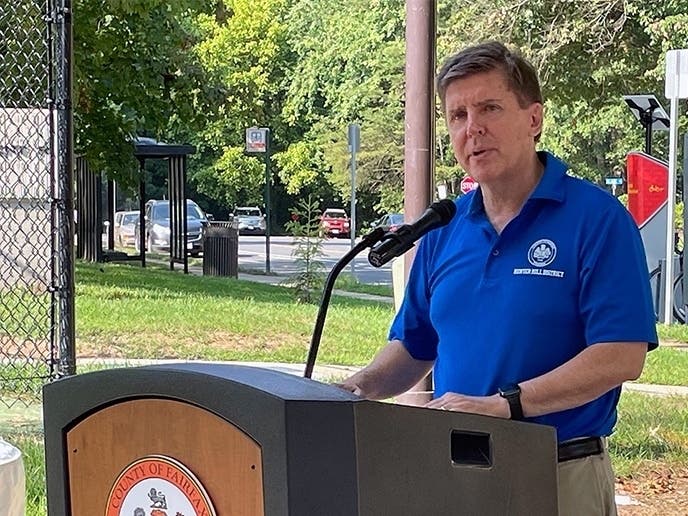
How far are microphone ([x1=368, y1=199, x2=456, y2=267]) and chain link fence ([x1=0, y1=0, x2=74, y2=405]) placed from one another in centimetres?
337

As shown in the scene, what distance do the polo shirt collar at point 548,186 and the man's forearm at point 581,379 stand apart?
307 millimetres

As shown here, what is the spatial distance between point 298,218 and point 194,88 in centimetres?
293

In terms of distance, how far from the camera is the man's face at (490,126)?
1.93m

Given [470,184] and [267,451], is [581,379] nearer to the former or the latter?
[267,451]

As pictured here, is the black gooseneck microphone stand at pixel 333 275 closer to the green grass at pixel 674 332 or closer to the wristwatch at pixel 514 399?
the wristwatch at pixel 514 399

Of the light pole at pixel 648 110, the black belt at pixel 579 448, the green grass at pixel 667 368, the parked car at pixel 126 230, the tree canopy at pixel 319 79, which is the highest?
the tree canopy at pixel 319 79

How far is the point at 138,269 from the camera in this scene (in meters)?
18.9

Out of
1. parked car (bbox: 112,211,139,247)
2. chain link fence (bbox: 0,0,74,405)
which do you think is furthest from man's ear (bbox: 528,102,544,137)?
parked car (bbox: 112,211,139,247)

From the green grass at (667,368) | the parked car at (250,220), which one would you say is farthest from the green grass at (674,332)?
the parked car at (250,220)

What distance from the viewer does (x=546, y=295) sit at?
1.84 metres

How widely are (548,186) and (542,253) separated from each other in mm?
139

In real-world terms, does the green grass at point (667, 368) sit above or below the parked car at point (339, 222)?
below

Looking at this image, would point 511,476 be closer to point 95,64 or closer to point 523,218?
point 523,218

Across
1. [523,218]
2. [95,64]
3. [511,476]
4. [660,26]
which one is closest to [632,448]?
[523,218]
